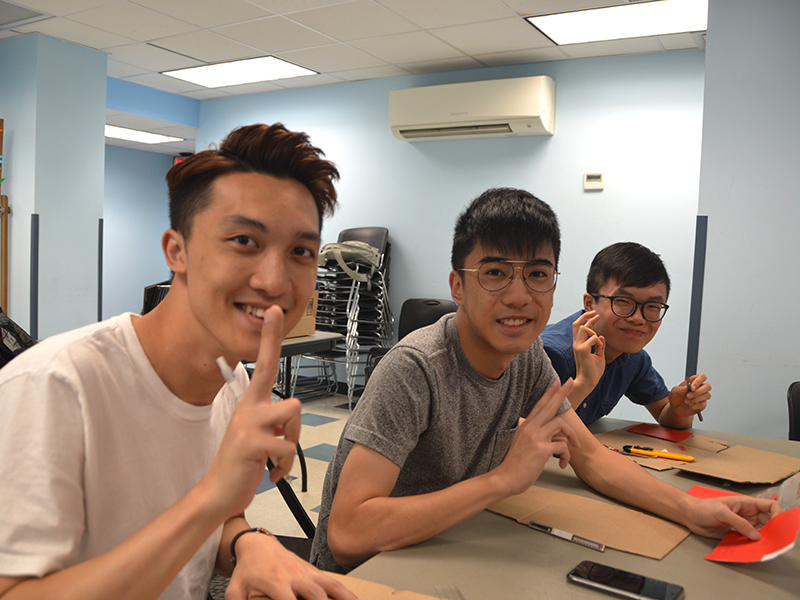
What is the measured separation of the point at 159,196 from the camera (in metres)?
8.82

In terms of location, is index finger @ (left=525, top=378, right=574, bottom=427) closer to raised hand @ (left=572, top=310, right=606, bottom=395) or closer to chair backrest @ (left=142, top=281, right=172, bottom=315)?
raised hand @ (left=572, top=310, right=606, bottom=395)

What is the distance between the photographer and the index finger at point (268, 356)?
713 mm

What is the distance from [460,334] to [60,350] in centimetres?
78

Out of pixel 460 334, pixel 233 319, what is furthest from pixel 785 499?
pixel 233 319

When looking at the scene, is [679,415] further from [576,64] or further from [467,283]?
[576,64]

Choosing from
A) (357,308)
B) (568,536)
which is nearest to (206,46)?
(357,308)

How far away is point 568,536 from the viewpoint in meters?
1.08

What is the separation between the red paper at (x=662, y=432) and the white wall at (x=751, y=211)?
4.10 feet

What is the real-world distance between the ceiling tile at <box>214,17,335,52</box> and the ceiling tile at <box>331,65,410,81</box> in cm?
72

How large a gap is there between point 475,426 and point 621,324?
0.82m

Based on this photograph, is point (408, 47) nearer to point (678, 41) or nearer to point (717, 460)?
point (678, 41)

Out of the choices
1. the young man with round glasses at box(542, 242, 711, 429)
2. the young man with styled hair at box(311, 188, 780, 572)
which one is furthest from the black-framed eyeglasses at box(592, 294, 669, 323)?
the young man with styled hair at box(311, 188, 780, 572)

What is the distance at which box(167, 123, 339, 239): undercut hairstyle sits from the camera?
93 cm

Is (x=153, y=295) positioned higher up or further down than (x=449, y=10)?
further down
